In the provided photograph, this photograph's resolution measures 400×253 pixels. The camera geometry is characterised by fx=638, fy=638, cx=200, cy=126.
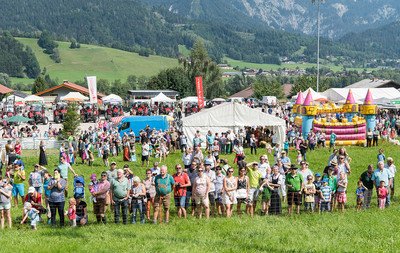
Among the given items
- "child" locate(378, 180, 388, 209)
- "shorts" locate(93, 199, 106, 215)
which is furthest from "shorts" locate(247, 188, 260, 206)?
"shorts" locate(93, 199, 106, 215)

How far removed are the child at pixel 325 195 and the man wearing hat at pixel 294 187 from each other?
0.57 m

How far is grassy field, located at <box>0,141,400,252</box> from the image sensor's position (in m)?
12.0

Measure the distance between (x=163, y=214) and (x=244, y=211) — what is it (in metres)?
2.22

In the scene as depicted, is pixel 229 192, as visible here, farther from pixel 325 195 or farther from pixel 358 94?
pixel 358 94

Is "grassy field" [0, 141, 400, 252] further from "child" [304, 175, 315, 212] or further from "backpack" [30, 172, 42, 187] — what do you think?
"backpack" [30, 172, 42, 187]

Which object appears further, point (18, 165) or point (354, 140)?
point (354, 140)

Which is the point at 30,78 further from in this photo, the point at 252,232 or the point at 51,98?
the point at 252,232

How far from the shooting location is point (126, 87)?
5950 inches

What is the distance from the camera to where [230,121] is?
33094 mm

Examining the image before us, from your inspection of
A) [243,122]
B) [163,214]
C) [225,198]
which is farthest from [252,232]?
[243,122]

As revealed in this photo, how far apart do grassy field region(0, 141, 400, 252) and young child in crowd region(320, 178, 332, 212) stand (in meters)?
0.64

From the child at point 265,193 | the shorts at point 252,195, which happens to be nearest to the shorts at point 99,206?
the shorts at point 252,195

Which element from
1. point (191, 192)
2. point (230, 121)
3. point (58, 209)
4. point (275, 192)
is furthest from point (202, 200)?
point (230, 121)

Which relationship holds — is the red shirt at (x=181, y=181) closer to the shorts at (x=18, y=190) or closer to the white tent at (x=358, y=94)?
the shorts at (x=18, y=190)
